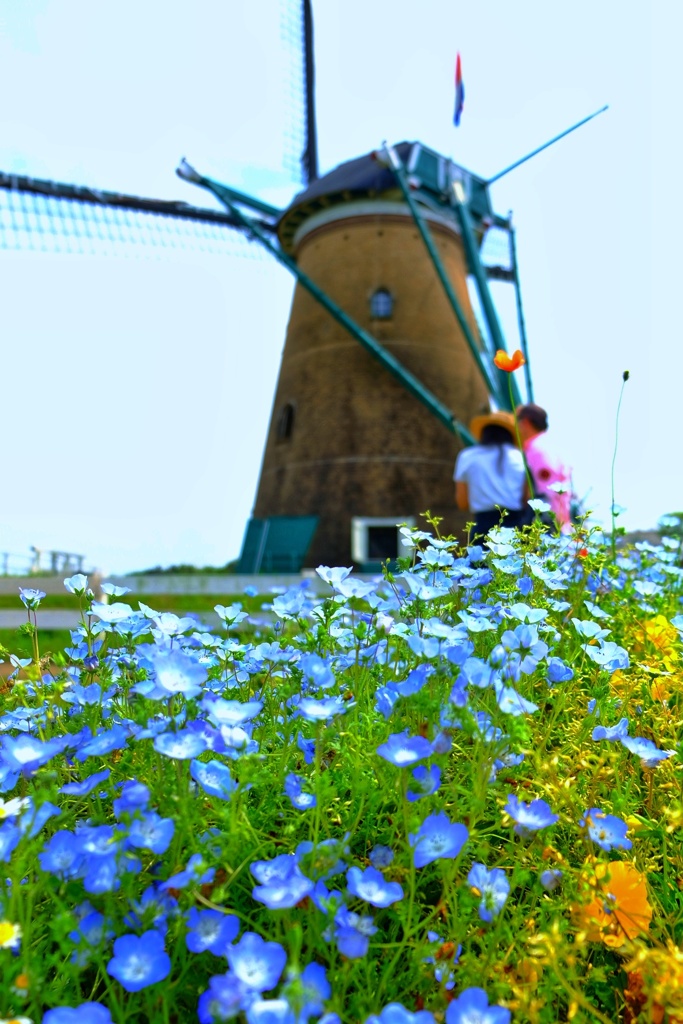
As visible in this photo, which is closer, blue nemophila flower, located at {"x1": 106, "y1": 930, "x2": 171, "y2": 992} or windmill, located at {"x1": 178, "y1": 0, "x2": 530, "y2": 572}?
blue nemophila flower, located at {"x1": 106, "y1": 930, "x2": 171, "y2": 992}

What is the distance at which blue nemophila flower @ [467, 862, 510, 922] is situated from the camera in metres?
1.02

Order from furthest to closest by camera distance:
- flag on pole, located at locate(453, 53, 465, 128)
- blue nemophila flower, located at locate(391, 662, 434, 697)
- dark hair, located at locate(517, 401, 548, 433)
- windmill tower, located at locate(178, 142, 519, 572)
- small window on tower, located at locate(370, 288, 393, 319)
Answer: small window on tower, located at locate(370, 288, 393, 319), windmill tower, located at locate(178, 142, 519, 572), flag on pole, located at locate(453, 53, 465, 128), dark hair, located at locate(517, 401, 548, 433), blue nemophila flower, located at locate(391, 662, 434, 697)

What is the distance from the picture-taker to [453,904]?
1.22m

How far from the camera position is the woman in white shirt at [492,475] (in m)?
4.34

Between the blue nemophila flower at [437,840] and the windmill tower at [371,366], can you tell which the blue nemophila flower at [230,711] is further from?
the windmill tower at [371,366]

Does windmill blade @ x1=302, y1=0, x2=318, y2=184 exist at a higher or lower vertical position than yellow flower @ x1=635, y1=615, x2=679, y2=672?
higher

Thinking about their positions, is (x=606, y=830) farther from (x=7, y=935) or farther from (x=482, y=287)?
(x=482, y=287)

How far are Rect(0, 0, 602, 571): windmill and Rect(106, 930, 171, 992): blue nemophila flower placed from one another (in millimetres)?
11301

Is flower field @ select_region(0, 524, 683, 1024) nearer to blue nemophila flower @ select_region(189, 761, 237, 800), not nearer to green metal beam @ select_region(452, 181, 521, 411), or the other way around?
blue nemophila flower @ select_region(189, 761, 237, 800)

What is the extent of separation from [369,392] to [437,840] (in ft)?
40.0

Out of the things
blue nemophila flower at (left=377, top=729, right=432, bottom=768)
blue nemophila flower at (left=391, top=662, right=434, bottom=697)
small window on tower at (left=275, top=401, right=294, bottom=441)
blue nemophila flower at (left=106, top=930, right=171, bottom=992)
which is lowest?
blue nemophila flower at (left=106, top=930, right=171, bottom=992)

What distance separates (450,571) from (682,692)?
2.12ft

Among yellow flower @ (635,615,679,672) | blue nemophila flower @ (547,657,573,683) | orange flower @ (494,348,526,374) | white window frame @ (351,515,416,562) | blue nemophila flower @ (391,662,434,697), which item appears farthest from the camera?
white window frame @ (351,515,416,562)

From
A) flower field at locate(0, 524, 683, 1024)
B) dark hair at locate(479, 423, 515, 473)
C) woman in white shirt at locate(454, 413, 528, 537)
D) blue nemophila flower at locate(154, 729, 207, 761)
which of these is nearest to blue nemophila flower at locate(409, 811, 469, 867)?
flower field at locate(0, 524, 683, 1024)
